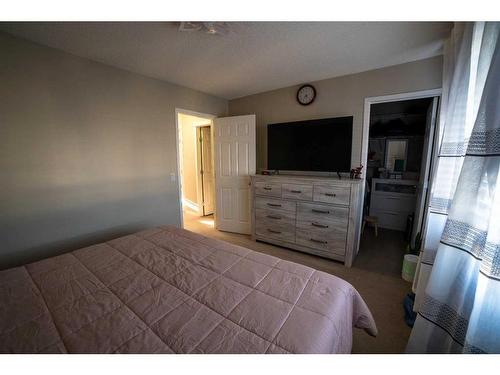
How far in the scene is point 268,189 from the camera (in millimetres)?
2850

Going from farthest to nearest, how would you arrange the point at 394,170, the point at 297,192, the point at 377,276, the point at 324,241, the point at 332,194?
1. the point at 394,170
2. the point at 297,192
3. the point at 324,241
4. the point at 332,194
5. the point at 377,276

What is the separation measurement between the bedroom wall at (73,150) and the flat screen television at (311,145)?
161 cm

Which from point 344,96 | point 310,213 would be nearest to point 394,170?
point 344,96

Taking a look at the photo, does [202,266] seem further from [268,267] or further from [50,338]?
[50,338]

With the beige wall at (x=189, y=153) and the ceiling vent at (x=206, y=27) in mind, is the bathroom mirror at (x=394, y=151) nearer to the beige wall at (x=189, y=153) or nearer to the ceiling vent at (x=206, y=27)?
the ceiling vent at (x=206, y=27)

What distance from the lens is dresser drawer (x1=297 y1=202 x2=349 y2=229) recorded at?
92.0 inches

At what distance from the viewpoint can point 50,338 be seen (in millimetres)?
772

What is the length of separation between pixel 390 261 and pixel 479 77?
2.28 metres

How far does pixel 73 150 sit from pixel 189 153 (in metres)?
2.80

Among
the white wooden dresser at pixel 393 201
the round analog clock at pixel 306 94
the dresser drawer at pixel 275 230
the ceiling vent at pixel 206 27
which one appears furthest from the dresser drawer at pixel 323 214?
the ceiling vent at pixel 206 27

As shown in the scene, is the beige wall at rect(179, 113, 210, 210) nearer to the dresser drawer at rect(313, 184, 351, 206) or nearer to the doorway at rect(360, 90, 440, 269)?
the dresser drawer at rect(313, 184, 351, 206)

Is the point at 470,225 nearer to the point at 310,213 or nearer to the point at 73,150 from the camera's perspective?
the point at 310,213
